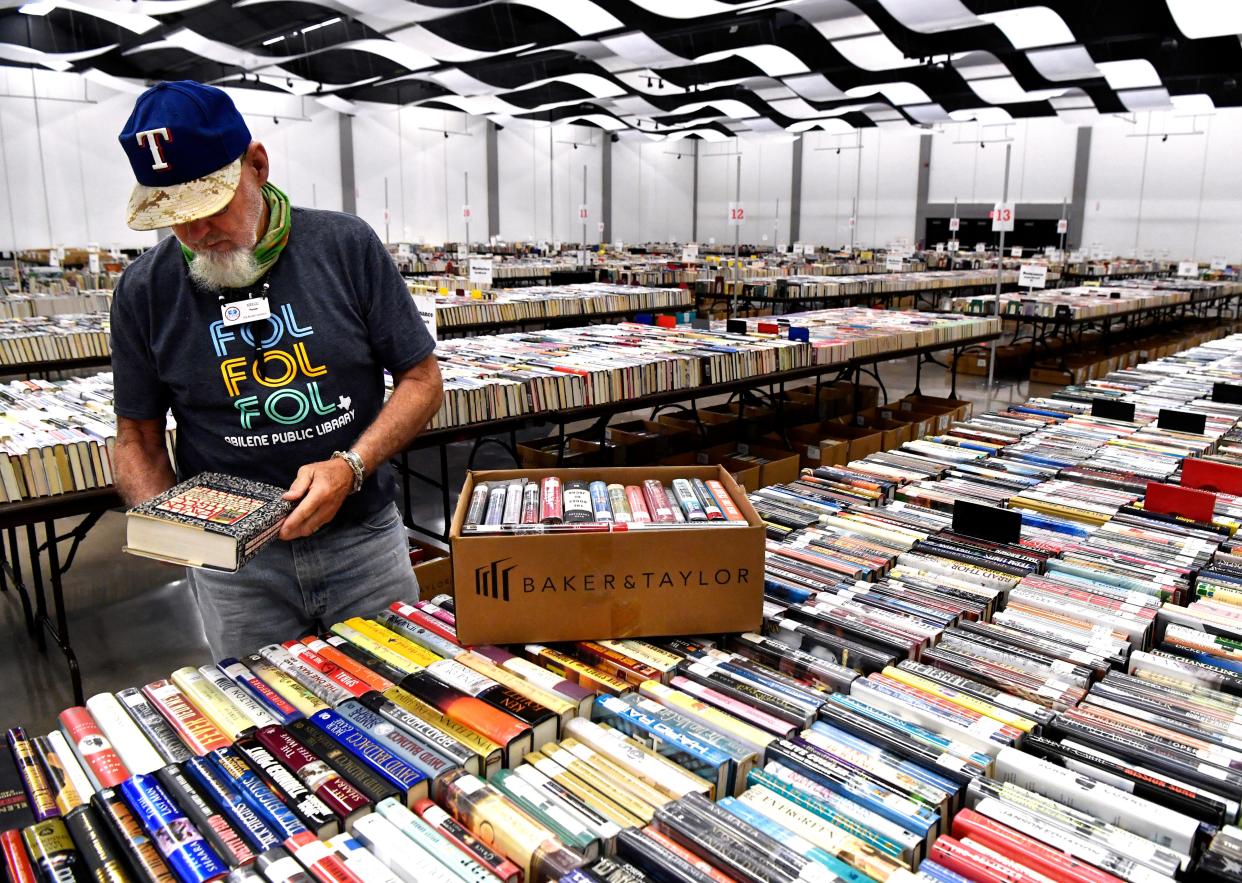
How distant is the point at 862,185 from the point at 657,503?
27.1m

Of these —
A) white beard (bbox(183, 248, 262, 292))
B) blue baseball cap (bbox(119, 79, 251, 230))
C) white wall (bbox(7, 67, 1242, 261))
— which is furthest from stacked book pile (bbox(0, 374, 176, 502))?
white wall (bbox(7, 67, 1242, 261))

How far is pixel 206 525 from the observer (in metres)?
1.39

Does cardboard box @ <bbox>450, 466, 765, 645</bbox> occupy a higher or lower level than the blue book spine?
higher

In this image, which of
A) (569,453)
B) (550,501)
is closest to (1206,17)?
(569,453)

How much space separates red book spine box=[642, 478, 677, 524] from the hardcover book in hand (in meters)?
0.65

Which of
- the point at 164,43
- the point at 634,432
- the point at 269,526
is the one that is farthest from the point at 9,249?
the point at 269,526

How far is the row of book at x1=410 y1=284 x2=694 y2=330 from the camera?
8609mm

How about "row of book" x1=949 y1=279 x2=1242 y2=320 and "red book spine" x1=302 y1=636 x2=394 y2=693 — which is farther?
"row of book" x1=949 y1=279 x2=1242 y2=320

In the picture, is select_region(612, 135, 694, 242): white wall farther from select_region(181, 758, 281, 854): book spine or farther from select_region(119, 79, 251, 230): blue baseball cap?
select_region(181, 758, 281, 854): book spine

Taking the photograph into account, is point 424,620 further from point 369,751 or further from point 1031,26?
point 1031,26

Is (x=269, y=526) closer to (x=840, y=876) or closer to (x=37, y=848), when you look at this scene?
(x=37, y=848)

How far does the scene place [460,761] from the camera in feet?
4.10

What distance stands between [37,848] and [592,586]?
34.1 inches

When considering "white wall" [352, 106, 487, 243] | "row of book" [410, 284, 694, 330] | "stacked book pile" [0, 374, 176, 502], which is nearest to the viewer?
"stacked book pile" [0, 374, 176, 502]
